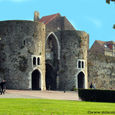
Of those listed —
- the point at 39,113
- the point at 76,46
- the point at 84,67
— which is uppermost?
the point at 76,46

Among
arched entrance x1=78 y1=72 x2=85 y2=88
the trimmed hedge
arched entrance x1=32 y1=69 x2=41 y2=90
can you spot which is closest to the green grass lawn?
the trimmed hedge

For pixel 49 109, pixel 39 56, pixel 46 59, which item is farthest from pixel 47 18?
pixel 49 109

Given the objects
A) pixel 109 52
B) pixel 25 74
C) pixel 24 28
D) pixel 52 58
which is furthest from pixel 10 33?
pixel 109 52

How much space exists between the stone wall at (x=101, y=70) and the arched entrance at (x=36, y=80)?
1060 cm

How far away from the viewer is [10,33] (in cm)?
3675

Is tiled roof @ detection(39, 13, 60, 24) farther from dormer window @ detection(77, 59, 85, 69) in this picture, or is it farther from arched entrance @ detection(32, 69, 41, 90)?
arched entrance @ detection(32, 69, 41, 90)

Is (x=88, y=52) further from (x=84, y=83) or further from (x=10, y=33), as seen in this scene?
(x=10, y=33)

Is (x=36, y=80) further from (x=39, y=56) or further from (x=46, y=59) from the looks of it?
(x=46, y=59)

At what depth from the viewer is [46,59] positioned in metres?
42.5

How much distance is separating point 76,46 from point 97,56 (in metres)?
7.31

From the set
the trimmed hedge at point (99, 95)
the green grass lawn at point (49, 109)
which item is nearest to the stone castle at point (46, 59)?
the trimmed hedge at point (99, 95)

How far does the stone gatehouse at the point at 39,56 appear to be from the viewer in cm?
3659

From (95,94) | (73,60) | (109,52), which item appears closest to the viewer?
(95,94)

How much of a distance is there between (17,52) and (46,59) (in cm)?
673
